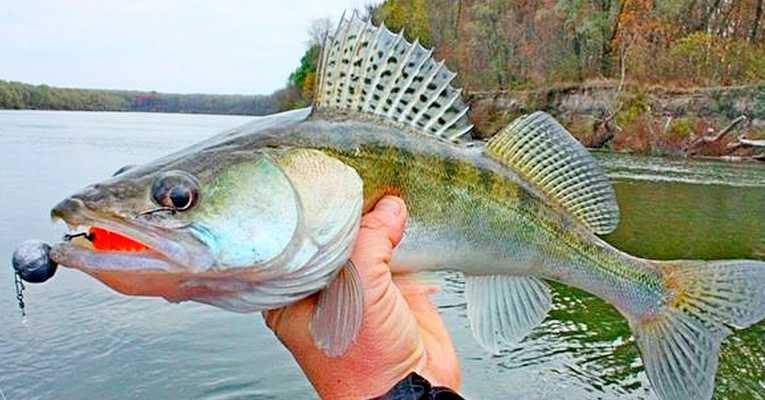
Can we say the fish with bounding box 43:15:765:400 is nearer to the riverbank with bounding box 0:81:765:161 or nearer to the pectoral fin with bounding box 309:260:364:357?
the pectoral fin with bounding box 309:260:364:357

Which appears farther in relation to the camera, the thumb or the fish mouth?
the thumb

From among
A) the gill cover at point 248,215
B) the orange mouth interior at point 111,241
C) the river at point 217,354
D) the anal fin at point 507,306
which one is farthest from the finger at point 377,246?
the river at point 217,354

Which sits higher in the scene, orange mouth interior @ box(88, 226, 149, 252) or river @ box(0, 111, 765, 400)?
orange mouth interior @ box(88, 226, 149, 252)

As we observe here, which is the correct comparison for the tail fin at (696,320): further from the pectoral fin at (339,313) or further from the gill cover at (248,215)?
the gill cover at (248,215)

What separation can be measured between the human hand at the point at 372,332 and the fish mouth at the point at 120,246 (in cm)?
45

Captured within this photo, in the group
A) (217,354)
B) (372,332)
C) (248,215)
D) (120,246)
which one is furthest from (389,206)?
(217,354)

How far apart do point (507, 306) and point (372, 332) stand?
2.65ft

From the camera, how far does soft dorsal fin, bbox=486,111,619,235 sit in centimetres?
269

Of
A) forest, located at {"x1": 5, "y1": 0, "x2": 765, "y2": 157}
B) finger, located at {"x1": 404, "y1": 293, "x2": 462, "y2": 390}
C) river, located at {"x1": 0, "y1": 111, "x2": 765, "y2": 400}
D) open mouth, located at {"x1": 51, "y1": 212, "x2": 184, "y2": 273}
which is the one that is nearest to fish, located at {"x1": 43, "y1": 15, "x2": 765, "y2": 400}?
open mouth, located at {"x1": 51, "y1": 212, "x2": 184, "y2": 273}

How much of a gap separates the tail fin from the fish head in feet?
4.28

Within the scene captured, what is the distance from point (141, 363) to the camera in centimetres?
657

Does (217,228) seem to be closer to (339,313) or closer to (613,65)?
(339,313)

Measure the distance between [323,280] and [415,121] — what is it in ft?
2.36

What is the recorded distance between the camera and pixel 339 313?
200cm
